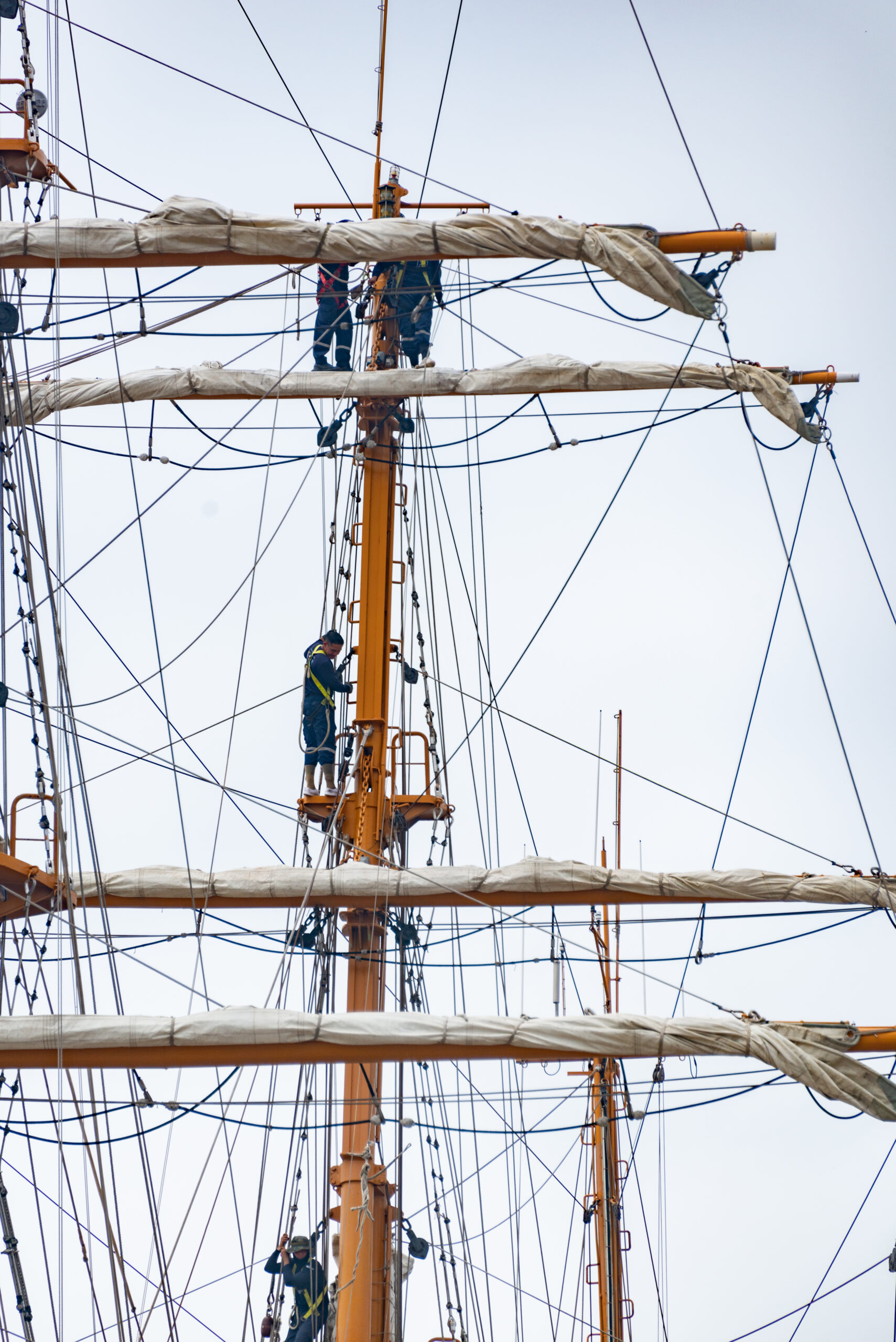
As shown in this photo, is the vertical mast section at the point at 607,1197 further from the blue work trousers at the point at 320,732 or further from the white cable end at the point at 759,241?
the white cable end at the point at 759,241

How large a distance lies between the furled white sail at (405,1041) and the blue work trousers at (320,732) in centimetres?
461

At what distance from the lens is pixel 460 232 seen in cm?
1331

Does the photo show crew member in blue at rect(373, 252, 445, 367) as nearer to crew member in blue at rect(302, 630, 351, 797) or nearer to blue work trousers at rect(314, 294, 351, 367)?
blue work trousers at rect(314, 294, 351, 367)

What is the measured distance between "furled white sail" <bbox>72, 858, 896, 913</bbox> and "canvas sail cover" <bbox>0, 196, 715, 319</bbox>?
190 inches

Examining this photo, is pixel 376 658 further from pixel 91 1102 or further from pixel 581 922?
pixel 91 1102

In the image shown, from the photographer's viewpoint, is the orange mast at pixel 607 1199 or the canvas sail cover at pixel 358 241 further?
the orange mast at pixel 607 1199

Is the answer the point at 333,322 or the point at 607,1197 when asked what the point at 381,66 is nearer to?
the point at 333,322

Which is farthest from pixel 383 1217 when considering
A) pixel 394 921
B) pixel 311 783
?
pixel 311 783

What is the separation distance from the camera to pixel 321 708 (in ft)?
55.4

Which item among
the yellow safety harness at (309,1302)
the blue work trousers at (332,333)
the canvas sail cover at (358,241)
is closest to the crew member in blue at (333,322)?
the blue work trousers at (332,333)

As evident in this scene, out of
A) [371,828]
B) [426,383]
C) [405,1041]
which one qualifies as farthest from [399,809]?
[405,1041]

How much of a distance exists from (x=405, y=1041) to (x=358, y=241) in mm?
5098

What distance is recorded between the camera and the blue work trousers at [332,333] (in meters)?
17.9

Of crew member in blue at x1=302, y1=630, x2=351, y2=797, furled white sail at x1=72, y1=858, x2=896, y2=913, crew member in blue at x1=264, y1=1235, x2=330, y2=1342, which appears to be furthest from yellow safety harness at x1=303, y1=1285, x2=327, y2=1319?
crew member in blue at x1=302, y1=630, x2=351, y2=797
